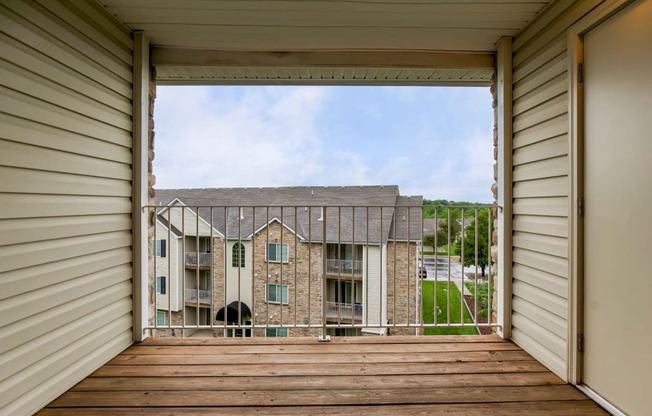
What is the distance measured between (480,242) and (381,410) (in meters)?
1.76

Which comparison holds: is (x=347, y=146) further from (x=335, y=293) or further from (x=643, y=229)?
(x=643, y=229)

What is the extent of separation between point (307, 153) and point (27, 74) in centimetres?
463

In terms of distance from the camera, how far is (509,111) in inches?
91.0

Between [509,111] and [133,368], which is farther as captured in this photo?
[509,111]

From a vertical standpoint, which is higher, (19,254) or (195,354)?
(19,254)

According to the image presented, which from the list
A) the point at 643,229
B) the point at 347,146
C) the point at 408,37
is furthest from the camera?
the point at 347,146

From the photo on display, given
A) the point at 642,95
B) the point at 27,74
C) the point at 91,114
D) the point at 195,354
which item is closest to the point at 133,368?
the point at 195,354

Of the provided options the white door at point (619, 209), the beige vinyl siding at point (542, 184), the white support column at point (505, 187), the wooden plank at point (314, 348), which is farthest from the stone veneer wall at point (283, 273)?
the white door at point (619, 209)

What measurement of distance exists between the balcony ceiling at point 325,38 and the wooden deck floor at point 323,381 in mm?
2245

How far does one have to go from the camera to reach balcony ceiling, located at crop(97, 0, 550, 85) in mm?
1915

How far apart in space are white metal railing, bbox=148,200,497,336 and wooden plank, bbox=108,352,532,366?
11.4 inches

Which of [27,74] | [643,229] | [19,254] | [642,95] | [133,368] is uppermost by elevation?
[27,74]

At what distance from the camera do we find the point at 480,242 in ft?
8.75

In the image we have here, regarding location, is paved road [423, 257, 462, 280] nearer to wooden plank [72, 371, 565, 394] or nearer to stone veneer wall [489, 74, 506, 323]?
stone veneer wall [489, 74, 506, 323]
